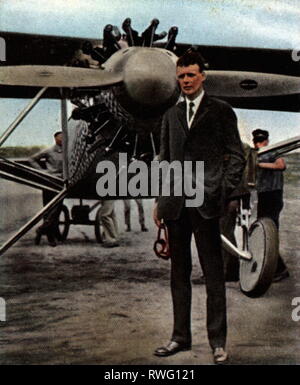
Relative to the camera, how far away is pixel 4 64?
368 cm

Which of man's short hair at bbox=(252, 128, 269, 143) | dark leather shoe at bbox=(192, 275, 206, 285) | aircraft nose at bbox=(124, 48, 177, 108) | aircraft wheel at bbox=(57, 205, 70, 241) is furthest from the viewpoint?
aircraft wheel at bbox=(57, 205, 70, 241)

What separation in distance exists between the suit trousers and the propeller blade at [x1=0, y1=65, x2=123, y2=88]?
802mm

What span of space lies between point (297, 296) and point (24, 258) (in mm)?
1669

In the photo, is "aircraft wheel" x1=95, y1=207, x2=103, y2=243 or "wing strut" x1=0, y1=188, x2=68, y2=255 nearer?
"wing strut" x1=0, y1=188, x2=68, y2=255

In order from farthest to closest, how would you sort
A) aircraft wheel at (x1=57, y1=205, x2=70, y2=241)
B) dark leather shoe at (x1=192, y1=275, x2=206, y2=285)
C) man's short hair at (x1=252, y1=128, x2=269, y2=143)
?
aircraft wheel at (x1=57, y1=205, x2=70, y2=241) < man's short hair at (x1=252, y1=128, x2=269, y2=143) < dark leather shoe at (x1=192, y1=275, x2=206, y2=285)

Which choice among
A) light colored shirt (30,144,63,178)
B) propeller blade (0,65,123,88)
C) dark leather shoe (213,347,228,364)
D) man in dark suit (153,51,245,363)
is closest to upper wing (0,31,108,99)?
Answer: light colored shirt (30,144,63,178)

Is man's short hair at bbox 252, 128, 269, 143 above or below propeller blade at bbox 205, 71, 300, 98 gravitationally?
below

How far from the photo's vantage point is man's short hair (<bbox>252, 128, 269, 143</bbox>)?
378cm

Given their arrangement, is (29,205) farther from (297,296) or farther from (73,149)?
(297,296)

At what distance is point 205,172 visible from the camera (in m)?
3.37

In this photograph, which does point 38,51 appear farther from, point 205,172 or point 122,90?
point 205,172

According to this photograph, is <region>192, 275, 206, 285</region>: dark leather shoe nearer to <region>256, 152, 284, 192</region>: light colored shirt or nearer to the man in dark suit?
the man in dark suit

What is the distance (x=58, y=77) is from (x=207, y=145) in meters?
0.85
